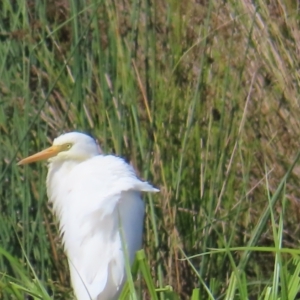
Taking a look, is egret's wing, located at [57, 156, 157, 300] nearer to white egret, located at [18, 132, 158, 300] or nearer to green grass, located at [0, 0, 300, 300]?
white egret, located at [18, 132, 158, 300]

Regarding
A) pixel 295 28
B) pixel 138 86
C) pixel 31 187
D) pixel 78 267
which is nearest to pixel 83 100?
pixel 138 86

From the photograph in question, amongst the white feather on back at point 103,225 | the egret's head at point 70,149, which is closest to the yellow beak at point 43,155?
the egret's head at point 70,149

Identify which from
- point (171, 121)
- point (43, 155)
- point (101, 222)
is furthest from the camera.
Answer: point (171, 121)

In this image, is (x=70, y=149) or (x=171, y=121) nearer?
(x=70, y=149)

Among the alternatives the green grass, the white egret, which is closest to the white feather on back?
the white egret

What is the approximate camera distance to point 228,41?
8.63 feet

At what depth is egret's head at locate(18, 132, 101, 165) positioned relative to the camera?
7.45 ft

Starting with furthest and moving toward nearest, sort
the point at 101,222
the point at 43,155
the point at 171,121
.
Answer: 1. the point at 171,121
2. the point at 43,155
3. the point at 101,222

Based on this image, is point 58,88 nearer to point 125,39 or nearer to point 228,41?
point 125,39

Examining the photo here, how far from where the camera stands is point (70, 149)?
7.60 ft

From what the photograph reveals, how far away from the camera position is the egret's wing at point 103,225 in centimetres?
Result: 213

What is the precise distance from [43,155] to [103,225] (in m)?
0.30

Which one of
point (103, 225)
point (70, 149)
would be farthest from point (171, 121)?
point (103, 225)

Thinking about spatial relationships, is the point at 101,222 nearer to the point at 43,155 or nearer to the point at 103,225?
the point at 103,225
